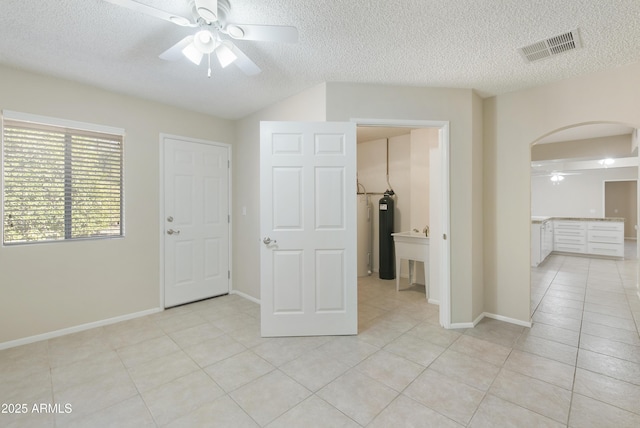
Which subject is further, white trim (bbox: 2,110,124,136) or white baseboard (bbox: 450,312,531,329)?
white baseboard (bbox: 450,312,531,329)

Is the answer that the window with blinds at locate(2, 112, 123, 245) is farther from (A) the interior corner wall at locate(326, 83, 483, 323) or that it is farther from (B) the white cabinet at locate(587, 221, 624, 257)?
(B) the white cabinet at locate(587, 221, 624, 257)

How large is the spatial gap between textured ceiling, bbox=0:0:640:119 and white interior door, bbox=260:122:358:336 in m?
0.61

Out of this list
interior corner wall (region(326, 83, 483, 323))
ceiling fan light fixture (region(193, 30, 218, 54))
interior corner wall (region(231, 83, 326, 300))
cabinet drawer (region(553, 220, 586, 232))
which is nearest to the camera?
ceiling fan light fixture (region(193, 30, 218, 54))

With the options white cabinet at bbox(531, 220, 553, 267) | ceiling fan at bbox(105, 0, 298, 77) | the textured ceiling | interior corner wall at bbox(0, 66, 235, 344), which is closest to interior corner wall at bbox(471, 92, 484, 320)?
the textured ceiling

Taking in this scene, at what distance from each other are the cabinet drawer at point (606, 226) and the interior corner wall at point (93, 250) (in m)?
8.44

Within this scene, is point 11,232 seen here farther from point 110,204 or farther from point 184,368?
point 184,368

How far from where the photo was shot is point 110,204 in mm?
3027

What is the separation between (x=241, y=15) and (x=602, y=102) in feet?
10.4

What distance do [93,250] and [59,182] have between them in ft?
2.42

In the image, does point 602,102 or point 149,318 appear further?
point 149,318

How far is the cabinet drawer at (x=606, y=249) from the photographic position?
6.15 m

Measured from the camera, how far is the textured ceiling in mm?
1711

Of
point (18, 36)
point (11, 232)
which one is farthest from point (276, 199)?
point (11, 232)

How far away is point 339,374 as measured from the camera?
2.07 metres
